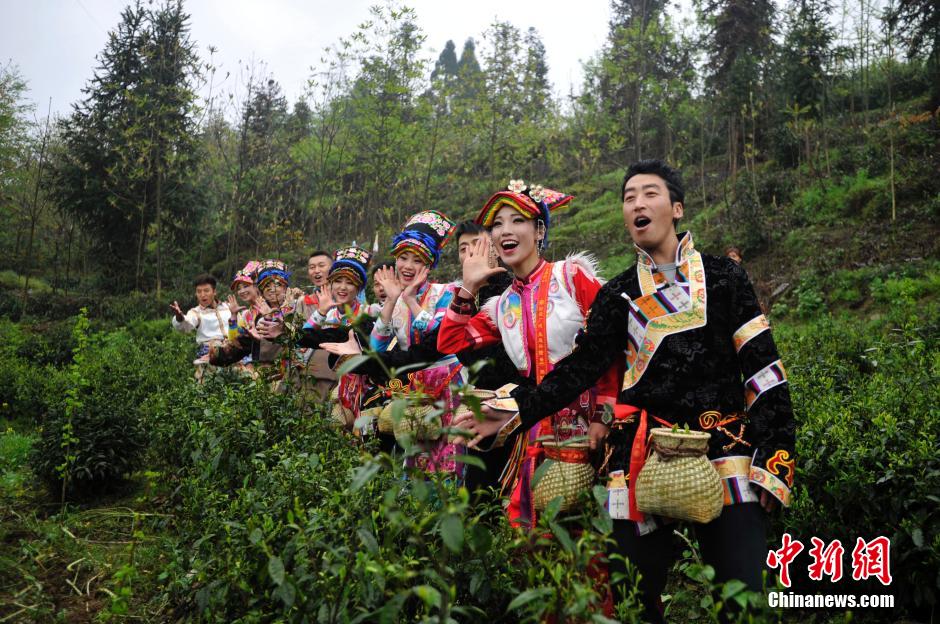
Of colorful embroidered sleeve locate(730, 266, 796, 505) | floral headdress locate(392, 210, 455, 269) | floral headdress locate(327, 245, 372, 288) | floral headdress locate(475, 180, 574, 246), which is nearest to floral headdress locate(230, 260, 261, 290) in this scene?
floral headdress locate(327, 245, 372, 288)

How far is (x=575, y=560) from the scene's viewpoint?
1654 mm

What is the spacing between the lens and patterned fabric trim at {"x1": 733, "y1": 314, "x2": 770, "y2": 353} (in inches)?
92.5

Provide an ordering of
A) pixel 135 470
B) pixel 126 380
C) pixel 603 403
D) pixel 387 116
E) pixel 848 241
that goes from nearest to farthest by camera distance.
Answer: pixel 603 403 < pixel 135 470 < pixel 126 380 < pixel 848 241 < pixel 387 116

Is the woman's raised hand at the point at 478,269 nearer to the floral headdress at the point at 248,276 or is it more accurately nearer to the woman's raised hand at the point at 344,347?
the woman's raised hand at the point at 344,347

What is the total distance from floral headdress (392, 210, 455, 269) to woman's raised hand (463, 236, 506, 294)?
150cm

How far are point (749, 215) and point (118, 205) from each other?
1986 centimetres

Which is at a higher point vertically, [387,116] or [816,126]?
[816,126]

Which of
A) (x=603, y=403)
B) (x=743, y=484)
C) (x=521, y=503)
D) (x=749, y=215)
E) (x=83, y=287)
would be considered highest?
(x=749, y=215)

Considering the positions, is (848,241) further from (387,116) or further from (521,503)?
(521,503)

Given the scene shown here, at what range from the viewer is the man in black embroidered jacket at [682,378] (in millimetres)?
2191

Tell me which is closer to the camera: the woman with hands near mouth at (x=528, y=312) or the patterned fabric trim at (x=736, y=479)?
the patterned fabric trim at (x=736, y=479)

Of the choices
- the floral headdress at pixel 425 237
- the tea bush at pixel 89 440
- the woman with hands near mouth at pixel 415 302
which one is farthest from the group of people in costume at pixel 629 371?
the tea bush at pixel 89 440

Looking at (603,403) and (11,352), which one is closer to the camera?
(603,403)

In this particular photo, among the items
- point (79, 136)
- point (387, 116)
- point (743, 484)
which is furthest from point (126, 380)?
point (79, 136)
